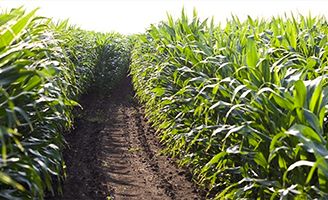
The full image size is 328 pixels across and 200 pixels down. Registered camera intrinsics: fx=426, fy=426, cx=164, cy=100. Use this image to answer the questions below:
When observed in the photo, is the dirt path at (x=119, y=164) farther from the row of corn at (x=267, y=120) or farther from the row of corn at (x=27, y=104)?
the row of corn at (x=27, y=104)

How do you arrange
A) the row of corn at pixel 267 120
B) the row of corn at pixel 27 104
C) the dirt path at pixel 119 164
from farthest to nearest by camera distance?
the dirt path at pixel 119 164, the row of corn at pixel 267 120, the row of corn at pixel 27 104

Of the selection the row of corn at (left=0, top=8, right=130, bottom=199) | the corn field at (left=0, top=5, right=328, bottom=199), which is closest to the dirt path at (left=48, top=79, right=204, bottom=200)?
the corn field at (left=0, top=5, right=328, bottom=199)

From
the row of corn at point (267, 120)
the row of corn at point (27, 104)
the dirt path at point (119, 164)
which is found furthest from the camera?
the dirt path at point (119, 164)

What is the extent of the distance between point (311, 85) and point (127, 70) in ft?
40.1

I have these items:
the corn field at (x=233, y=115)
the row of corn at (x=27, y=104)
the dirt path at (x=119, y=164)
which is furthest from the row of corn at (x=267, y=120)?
the row of corn at (x=27, y=104)

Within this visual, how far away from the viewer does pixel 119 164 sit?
5.07 m

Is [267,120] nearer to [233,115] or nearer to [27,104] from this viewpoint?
[233,115]

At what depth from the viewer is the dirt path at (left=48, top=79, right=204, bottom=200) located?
13.3 feet

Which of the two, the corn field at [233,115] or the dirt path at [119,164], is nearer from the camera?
the corn field at [233,115]

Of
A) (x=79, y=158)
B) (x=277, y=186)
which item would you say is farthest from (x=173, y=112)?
(x=277, y=186)

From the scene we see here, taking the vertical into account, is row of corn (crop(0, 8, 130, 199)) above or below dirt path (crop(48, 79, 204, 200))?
above

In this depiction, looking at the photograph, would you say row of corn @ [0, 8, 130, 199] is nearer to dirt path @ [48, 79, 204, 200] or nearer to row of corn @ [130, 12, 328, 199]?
row of corn @ [130, 12, 328, 199]

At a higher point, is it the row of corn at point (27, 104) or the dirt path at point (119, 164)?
the row of corn at point (27, 104)

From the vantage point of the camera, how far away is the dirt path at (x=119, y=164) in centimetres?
406
